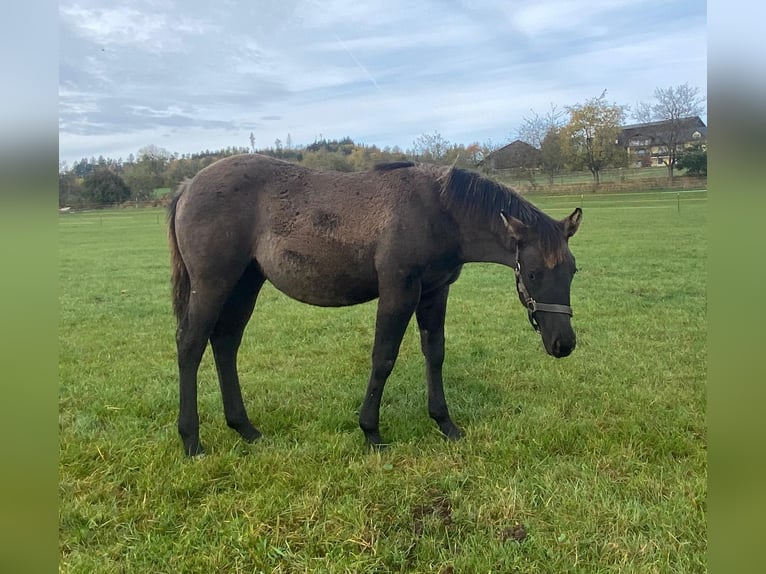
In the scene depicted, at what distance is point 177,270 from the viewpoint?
411 centimetres

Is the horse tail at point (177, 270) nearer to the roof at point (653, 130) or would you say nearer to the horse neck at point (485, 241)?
the horse neck at point (485, 241)

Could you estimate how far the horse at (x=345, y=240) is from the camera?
3.70 meters

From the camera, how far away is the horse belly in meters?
3.75

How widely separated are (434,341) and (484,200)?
1.27 metres

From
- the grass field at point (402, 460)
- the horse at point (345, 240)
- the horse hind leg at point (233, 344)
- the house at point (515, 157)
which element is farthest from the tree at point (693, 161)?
the horse hind leg at point (233, 344)

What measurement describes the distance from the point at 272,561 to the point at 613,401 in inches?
130

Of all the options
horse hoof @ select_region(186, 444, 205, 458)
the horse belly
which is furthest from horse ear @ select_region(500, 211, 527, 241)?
horse hoof @ select_region(186, 444, 205, 458)

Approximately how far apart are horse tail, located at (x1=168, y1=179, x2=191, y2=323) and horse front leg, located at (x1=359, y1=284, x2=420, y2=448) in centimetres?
162

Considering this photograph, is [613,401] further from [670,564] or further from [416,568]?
[416,568]

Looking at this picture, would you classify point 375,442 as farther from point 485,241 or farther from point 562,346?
point 485,241

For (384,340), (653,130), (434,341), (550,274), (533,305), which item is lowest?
(434,341)

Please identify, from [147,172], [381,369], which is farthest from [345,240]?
[147,172]
